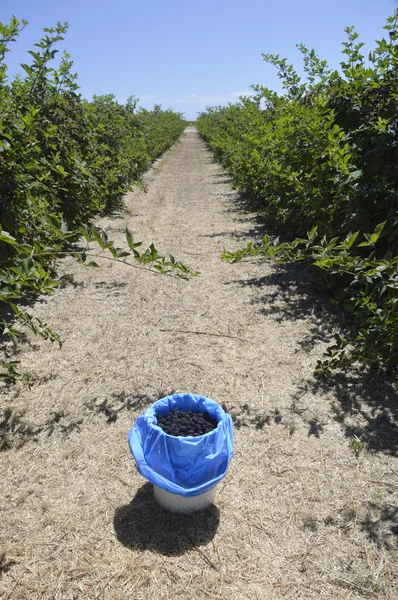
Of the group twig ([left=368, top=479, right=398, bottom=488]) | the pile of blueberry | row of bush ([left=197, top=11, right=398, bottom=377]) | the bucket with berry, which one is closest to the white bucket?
the bucket with berry

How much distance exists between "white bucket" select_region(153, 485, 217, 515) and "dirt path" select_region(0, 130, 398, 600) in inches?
2.2

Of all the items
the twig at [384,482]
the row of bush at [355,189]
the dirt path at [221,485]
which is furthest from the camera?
the row of bush at [355,189]

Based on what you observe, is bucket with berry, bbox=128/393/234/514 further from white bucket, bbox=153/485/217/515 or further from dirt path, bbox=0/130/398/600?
dirt path, bbox=0/130/398/600

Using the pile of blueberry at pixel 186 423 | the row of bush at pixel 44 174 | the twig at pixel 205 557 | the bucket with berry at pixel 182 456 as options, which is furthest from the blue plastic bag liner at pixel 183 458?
the row of bush at pixel 44 174

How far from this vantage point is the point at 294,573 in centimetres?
182

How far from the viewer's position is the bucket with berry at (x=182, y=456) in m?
1.89

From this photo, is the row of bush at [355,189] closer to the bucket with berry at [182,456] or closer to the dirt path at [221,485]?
the dirt path at [221,485]

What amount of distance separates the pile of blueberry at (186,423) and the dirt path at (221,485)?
40 centimetres

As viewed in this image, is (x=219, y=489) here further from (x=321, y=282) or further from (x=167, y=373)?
(x=321, y=282)

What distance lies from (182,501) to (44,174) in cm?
389

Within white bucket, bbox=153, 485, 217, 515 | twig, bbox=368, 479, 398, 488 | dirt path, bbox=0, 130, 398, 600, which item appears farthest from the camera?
twig, bbox=368, 479, 398, 488

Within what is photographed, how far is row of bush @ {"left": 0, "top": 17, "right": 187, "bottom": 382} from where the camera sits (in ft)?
7.37

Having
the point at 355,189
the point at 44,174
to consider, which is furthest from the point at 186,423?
the point at 44,174

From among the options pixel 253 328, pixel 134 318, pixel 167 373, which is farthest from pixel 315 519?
pixel 134 318
